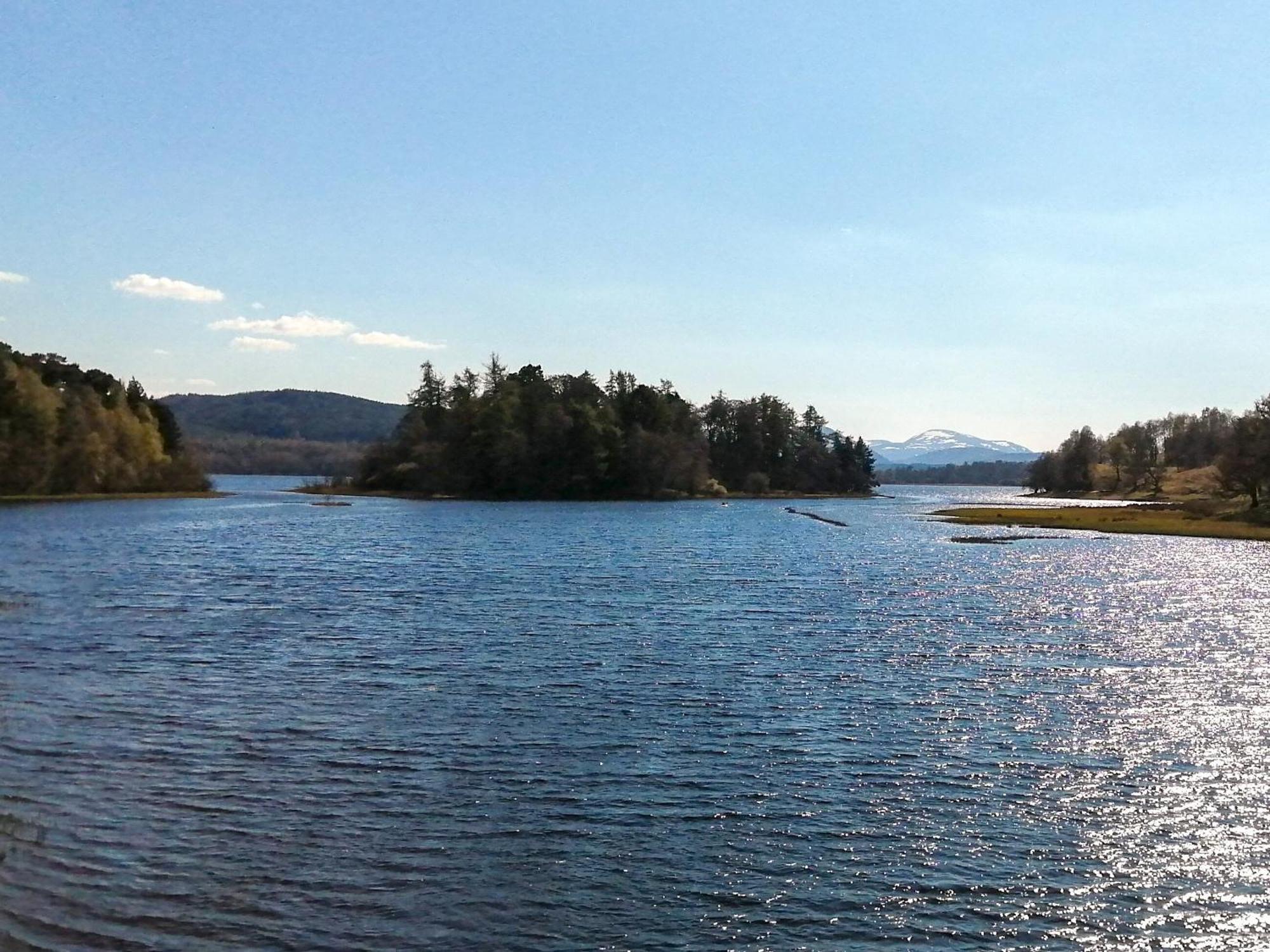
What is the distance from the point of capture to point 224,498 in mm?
170250

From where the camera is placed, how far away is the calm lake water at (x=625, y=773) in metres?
13.6

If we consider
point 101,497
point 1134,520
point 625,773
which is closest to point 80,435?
point 101,497

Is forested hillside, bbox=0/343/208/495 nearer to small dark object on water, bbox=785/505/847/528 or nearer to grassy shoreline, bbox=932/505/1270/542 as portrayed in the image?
small dark object on water, bbox=785/505/847/528

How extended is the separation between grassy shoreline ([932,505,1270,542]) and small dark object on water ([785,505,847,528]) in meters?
13.1

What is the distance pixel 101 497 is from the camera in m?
158

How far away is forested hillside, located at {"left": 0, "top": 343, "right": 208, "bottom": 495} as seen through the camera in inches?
5492

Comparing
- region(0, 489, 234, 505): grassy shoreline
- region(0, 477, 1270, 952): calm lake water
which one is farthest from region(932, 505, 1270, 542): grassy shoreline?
region(0, 489, 234, 505): grassy shoreline

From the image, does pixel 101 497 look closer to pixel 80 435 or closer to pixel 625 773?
pixel 80 435

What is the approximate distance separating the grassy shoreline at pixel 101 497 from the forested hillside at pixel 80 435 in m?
1.13

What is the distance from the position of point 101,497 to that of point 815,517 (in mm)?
101910

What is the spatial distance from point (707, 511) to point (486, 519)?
41938 millimetres

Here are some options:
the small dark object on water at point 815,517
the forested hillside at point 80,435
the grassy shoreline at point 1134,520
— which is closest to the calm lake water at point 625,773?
the grassy shoreline at point 1134,520

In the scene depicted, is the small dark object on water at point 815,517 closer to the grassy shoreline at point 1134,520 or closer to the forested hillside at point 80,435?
the grassy shoreline at point 1134,520

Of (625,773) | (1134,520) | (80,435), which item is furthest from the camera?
(80,435)
